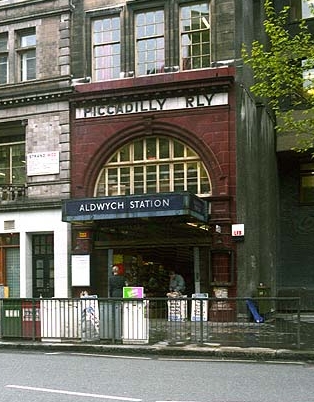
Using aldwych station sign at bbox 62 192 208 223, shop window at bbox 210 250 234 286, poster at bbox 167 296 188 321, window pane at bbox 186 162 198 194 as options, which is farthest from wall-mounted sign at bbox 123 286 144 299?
window pane at bbox 186 162 198 194

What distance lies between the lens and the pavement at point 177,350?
12677 mm

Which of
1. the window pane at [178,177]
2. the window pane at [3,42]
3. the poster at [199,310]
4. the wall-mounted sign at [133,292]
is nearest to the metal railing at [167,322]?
the poster at [199,310]

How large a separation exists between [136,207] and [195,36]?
675 centimetres

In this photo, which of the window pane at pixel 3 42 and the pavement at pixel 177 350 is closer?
the pavement at pixel 177 350

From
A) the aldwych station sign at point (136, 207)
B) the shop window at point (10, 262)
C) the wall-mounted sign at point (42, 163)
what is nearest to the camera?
the aldwych station sign at point (136, 207)

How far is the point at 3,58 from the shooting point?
24.7m

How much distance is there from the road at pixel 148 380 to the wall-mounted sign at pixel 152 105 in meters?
10.3

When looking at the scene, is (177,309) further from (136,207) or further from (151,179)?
(151,179)

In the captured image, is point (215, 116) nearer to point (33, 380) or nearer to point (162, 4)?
point (162, 4)

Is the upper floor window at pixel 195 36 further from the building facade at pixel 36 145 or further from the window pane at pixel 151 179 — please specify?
the building facade at pixel 36 145

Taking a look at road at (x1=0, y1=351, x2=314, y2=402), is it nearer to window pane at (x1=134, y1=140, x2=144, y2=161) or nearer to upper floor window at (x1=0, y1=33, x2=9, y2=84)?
window pane at (x1=134, y1=140, x2=144, y2=161)

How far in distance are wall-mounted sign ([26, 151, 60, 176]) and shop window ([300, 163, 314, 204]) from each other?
9841mm

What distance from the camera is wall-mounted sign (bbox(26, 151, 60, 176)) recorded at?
22875 mm

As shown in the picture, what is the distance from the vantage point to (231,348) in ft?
43.5
